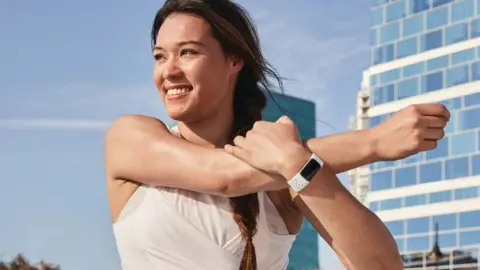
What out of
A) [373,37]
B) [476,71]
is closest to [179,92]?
[476,71]

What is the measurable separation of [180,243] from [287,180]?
46 cm

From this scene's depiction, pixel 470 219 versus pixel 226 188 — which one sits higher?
pixel 470 219

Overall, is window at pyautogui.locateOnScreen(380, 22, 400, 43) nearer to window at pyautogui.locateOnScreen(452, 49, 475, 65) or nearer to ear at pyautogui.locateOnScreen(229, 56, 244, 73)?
window at pyautogui.locateOnScreen(452, 49, 475, 65)

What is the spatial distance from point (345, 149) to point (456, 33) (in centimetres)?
4370

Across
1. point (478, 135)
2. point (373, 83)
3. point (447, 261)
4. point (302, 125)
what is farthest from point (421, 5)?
point (302, 125)

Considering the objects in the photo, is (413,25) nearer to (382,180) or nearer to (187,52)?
(382,180)

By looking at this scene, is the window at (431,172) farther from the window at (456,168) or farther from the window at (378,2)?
the window at (378,2)

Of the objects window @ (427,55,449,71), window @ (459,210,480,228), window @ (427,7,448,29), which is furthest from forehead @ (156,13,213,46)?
window @ (427,7,448,29)

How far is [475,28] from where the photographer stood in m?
45.0

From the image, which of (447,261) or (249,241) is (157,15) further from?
(447,261)

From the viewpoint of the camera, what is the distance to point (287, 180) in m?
3.21

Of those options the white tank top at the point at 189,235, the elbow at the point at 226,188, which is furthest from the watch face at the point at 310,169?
the white tank top at the point at 189,235

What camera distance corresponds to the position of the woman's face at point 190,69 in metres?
3.47

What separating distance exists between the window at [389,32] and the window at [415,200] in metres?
7.53
